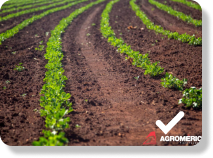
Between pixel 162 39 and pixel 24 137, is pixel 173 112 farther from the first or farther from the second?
pixel 162 39

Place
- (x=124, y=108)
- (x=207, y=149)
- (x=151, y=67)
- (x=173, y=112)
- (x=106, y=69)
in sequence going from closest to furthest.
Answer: (x=207, y=149) < (x=173, y=112) < (x=124, y=108) < (x=151, y=67) < (x=106, y=69)

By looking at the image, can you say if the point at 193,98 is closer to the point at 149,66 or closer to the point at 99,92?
the point at 99,92

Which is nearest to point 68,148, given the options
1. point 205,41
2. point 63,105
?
point 63,105

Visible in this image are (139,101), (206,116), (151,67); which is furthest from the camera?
(151,67)

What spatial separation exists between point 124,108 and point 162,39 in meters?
6.70

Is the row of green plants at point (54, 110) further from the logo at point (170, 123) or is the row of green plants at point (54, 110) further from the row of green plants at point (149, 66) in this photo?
the row of green plants at point (149, 66)

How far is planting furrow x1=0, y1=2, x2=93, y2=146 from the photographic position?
359cm

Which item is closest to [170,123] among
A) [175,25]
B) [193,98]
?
[193,98]

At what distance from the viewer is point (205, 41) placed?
11.3 ft

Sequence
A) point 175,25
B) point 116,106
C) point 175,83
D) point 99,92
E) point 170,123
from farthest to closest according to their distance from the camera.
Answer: point 175,25 → point 99,92 → point 175,83 → point 116,106 → point 170,123

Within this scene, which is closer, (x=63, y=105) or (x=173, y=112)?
(x=173, y=112)

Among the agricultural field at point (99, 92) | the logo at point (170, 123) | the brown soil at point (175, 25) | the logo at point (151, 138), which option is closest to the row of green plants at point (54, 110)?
the agricultural field at point (99, 92)

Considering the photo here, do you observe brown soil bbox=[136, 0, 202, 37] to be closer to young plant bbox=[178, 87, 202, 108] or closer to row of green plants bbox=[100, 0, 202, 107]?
row of green plants bbox=[100, 0, 202, 107]

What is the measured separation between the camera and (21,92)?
5355 mm
